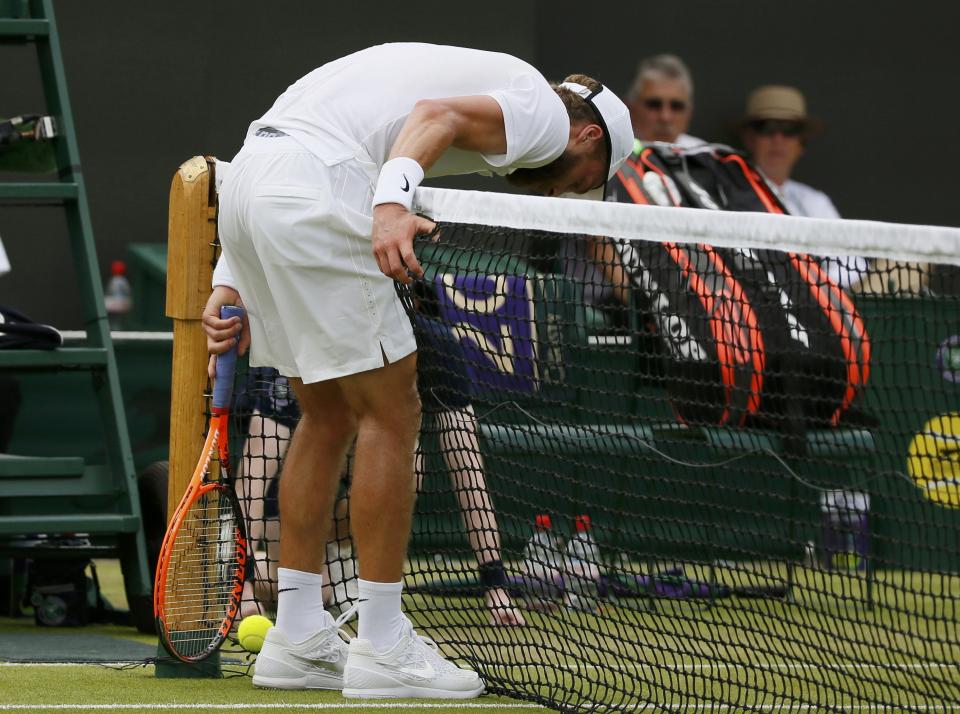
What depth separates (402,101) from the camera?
11.5ft

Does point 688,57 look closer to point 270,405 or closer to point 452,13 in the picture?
point 452,13

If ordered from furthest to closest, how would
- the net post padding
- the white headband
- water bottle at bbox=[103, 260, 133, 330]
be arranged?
water bottle at bbox=[103, 260, 133, 330] → the net post padding → the white headband

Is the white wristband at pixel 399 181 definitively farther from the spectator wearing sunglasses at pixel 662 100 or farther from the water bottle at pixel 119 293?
the spectator wearing sunglasses at pixel 662 100

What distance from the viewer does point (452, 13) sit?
7.76m

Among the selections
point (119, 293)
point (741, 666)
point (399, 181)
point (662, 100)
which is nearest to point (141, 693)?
point (399, 181)

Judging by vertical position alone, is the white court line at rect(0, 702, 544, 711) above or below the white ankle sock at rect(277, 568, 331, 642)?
below

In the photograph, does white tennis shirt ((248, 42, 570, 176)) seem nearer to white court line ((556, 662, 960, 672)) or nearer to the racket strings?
the racket strings

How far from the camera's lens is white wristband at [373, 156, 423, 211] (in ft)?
10.6

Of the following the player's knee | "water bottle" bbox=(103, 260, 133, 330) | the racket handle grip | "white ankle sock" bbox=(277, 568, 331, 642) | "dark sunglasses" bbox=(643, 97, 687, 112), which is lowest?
"white ankle sock" bbox=(277, 568, 331, 642)

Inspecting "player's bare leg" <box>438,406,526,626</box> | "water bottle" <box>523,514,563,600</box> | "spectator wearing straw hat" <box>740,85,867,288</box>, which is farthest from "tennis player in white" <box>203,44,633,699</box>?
"spectator wearing straw hat" <box>740,85,867,288</box>

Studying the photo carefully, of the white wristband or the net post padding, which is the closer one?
the white wristband

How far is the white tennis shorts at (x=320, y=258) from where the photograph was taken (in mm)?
3373

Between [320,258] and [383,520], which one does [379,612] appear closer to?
[383,520]

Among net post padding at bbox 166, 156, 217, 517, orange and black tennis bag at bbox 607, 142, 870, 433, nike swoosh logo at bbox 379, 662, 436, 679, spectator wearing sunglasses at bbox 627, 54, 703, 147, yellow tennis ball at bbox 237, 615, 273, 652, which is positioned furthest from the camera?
spectator wearing sunglasses at bbox 627, 54, 703, 147
